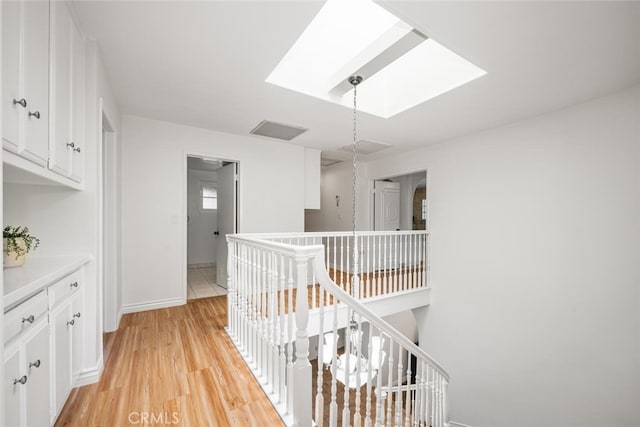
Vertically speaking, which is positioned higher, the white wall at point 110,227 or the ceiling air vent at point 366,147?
the ceiling air vent at point 366,147

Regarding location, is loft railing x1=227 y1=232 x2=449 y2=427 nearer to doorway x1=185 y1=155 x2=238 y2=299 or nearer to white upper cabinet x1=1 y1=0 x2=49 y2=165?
white upper cabinet x1=1 y1=0 x2=49 y2=165

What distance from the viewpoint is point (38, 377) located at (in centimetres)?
118

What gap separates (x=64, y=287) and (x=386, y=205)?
5.39m

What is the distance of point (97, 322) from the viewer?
1.87m

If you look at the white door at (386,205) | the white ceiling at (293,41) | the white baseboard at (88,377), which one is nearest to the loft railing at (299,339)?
the white baseboard at (88,377)

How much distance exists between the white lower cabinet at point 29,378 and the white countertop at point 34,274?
174 mm

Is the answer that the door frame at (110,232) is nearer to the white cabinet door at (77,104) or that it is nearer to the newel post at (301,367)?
the white cabinet door at (77,104)

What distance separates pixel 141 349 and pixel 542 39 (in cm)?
398

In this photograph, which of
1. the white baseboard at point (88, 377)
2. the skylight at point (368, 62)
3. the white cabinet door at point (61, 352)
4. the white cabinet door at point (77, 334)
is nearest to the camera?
the white cabinet door at point (61, 352)

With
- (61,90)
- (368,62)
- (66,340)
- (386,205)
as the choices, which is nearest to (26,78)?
(61,90)

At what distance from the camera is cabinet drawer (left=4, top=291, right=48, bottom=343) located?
981mm

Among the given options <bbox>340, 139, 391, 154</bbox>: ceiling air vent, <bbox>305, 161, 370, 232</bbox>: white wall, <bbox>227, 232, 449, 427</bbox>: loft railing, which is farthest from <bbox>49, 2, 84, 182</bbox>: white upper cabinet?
<bbox>305, 161, 370, 232</bbox>: white wall

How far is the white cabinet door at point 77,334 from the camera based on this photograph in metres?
1.64

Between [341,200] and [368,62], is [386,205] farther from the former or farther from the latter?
[368,62]
